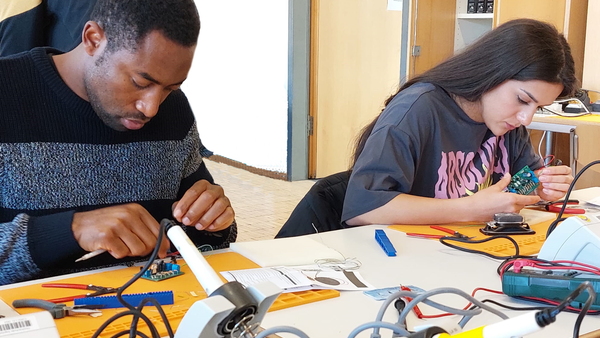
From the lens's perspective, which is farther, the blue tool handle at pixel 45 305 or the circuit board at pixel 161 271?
the circuit board at pixel 161 271

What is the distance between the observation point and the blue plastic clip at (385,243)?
122 centimetres

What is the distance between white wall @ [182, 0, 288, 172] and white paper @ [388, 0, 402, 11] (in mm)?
830

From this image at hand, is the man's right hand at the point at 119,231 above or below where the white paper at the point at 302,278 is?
above

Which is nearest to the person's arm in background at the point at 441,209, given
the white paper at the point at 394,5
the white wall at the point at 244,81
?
the white paper at the point at 394,5

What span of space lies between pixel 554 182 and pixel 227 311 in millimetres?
1358

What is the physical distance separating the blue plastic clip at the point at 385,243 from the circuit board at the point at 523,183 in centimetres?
48

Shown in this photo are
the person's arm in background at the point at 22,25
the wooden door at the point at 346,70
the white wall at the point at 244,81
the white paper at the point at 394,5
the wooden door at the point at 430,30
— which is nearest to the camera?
the person's arm in background at the point at 22,25

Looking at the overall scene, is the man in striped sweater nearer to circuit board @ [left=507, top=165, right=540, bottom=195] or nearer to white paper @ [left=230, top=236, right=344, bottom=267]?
white paper @ [left=230, top=236, right=344, bottom=267]

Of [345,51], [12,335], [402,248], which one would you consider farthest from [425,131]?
[345,51]

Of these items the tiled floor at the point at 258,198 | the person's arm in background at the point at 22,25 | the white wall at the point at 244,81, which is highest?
the person's arm in background at the point at 22,25

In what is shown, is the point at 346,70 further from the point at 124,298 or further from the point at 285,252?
the point at 124,298

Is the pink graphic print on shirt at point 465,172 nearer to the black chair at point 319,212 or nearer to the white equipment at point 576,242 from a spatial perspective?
the black chair at point 319,212

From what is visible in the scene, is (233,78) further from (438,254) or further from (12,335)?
(12,335)

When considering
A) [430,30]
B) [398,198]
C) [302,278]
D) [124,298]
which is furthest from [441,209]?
[430,30]
